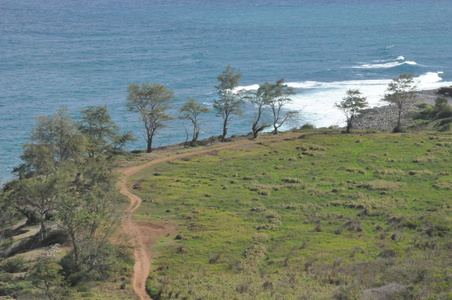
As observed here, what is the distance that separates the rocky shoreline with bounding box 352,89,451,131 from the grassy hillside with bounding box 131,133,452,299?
21.2 metres

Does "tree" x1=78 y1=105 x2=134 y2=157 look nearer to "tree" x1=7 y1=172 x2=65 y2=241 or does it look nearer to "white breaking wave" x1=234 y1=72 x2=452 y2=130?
"tree" x1=7 y1=172 x2=65 y2=241

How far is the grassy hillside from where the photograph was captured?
104 ft

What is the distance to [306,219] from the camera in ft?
155

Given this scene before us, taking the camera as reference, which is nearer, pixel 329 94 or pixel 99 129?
pixel 99 129

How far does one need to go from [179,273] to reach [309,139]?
50.6 m

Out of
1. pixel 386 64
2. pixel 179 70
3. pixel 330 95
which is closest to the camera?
pixel 330 95

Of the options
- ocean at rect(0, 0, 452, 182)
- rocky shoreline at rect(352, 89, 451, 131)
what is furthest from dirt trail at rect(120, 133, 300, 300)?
rocky shoreline at rect(352, 89, 451, 131)

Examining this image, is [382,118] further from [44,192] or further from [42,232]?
[44,192]

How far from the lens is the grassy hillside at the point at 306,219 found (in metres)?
31.8

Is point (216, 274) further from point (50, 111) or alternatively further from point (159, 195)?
point (50, 111)

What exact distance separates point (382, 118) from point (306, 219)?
210ft

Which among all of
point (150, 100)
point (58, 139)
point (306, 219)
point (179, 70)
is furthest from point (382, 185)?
point (179, 70)

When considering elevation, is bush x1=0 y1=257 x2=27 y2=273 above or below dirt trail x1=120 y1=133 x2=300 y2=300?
above

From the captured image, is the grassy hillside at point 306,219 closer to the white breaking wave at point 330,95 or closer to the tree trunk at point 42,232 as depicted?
the tree trunk at point 42,232
